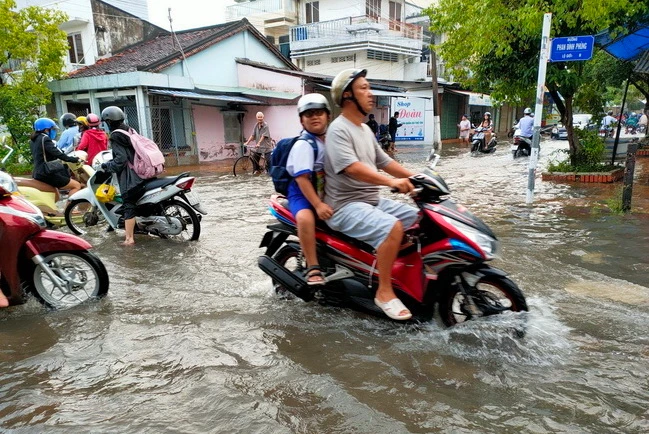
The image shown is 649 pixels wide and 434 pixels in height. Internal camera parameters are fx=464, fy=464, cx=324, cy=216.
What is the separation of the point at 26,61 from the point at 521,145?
16798mm

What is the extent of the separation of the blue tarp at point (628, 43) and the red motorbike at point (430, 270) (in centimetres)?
837

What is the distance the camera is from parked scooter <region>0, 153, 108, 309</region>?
380 cm

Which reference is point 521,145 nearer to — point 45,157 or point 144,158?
point 144,158

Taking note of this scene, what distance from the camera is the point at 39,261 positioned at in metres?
3.95

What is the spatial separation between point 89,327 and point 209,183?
353 inches

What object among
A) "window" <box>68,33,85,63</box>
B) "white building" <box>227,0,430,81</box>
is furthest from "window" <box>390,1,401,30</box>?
"window" <box>68,33,85,63</box>

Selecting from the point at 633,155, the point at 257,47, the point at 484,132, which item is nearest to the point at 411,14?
the point at 257,47

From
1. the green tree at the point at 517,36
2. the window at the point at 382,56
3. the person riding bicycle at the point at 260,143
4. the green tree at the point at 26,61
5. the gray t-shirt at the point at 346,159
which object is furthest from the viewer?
the window at the point at 382,56

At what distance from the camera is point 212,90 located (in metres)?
18.3

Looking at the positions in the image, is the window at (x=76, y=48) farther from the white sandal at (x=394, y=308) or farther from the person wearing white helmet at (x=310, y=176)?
the white sandal at (x=394, y=308)

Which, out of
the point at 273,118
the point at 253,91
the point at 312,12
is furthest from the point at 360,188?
the point at 312,12

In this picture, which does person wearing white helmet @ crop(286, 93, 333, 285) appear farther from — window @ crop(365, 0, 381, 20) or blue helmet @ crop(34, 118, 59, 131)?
window @ crop(365, 0, 381, 20)

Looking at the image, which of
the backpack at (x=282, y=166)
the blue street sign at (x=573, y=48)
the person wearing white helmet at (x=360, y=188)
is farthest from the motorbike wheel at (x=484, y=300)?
the blue street sign at (x=573, y=48)

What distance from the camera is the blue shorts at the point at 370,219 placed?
3201mm
